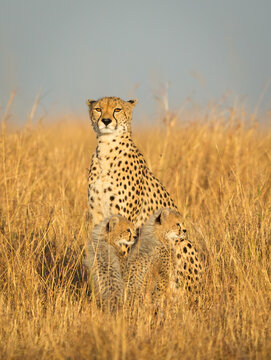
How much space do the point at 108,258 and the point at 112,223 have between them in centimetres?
22

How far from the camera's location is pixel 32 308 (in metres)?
3.29

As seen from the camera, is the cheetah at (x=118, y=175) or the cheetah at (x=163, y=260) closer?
the cheetah at (x=163, y=260)

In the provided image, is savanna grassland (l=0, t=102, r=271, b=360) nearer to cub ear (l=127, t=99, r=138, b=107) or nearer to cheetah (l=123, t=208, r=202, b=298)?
cheetah (l=123, t=208, r=202, b=298)

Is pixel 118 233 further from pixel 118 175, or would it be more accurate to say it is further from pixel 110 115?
pixel 110 115

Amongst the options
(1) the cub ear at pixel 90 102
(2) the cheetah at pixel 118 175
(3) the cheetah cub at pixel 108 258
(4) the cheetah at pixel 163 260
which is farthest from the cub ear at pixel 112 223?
(1) the cub ear at pixel 90 102

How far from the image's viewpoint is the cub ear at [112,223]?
3384 millimetres

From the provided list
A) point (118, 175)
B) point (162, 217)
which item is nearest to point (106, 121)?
point (118, 175)

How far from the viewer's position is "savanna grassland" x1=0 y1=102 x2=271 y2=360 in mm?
2705

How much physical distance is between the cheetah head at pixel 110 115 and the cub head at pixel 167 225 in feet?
2.75

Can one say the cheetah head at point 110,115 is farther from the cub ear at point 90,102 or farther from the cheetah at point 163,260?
the cheetah at point 163,260

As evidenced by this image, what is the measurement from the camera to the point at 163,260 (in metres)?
3.44

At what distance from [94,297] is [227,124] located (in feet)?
12.7

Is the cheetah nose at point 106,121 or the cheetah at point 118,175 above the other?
the cheetah nose at point 106,121

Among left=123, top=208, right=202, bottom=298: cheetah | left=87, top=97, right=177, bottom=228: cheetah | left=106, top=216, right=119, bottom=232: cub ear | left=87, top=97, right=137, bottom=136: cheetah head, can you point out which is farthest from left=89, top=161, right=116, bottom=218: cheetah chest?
left=106, top=216, right=119, bottom=232: cub ear
